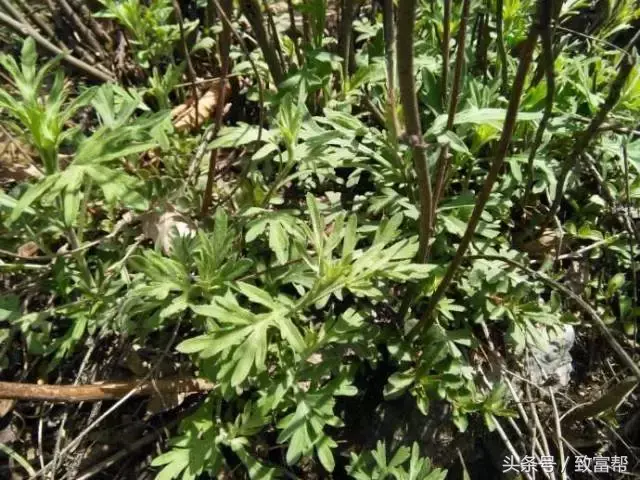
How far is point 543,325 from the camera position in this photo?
2.37 m

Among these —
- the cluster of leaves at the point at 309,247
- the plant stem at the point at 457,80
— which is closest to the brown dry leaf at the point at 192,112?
the cluster of leaves at the point at 309,247

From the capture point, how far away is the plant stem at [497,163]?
1273 mm

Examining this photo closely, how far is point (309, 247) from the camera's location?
2.29 m

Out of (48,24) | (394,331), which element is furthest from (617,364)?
(48,24)

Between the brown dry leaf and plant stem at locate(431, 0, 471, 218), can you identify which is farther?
the brown dry leaf

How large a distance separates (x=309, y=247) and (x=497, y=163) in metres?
0.94

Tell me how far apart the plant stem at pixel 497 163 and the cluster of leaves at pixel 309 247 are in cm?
5

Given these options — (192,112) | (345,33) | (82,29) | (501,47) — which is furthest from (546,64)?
(82,29)

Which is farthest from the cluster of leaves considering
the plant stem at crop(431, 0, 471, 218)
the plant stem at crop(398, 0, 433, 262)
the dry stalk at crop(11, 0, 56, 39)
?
the dry stalk at crop(11, 0, 56, 39)

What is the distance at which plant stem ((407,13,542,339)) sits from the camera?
4.18 ft

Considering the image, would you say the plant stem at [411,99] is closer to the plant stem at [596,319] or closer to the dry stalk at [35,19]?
the plant stem at [596,319]

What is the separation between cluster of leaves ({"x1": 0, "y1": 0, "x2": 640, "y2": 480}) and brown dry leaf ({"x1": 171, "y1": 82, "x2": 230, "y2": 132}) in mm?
186

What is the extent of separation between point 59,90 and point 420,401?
1417mm

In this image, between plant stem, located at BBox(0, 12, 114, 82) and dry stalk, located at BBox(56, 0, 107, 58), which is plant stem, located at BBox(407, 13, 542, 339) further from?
dry stalk, located at BBox(56, 0, 107, 58)
